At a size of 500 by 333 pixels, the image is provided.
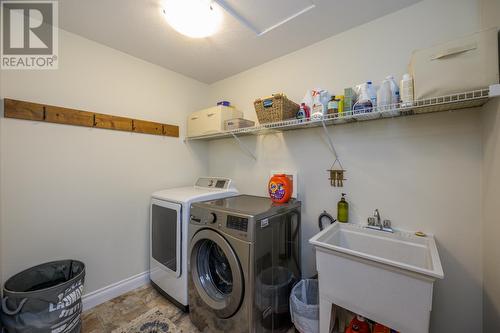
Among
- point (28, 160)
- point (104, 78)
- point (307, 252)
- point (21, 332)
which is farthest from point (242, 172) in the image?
point (21, 332)

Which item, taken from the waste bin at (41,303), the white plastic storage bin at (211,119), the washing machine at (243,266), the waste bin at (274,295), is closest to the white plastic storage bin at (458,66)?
the washing machine at (243,266)

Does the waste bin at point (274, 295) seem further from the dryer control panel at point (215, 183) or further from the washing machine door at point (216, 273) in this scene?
the dryer control panel at point (215, 183)

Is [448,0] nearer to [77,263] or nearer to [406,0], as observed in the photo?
Answer: [406,0]

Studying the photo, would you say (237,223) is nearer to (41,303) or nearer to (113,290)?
(41,303)

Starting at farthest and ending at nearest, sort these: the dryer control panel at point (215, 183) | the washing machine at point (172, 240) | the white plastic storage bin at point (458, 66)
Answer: the dryer control panel at point (215, 183) < the washing machine at point (172, 240) < the white plastic storage bin at point (458, 66)

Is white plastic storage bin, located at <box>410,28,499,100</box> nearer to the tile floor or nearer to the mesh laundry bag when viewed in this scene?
the mesh laundry bag

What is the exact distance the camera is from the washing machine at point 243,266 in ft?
4.42

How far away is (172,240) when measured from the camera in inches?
73.2

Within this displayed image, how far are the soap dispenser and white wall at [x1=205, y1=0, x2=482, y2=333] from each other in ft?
0.19

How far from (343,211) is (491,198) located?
0.83 meters

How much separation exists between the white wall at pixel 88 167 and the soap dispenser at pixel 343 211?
74.7 inches

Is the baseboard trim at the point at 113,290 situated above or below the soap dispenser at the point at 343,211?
below

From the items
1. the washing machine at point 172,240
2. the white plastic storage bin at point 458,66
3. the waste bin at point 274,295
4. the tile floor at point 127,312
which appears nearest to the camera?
the white plastic storage bin at point 458,66

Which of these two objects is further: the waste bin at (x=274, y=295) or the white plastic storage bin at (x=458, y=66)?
the waste bin at (x=274, y=295)
